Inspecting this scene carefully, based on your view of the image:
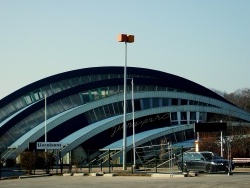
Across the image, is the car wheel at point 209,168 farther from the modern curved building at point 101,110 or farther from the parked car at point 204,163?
the modern curved building at point 101,110

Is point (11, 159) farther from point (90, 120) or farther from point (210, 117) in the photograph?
point (210, 117)

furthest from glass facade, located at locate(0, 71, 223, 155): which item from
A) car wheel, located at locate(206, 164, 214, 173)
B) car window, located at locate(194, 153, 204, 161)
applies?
car wheel, located at locate(206, 164, 214, 173)

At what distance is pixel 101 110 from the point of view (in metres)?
80.6

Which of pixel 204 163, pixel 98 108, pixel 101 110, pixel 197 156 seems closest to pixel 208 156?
pixel 197 156

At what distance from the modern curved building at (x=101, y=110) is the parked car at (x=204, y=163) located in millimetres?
30789

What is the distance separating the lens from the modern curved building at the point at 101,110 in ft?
250

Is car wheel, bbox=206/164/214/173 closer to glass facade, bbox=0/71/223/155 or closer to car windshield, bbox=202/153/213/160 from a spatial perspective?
car windshield, bbox=202/153/213/160

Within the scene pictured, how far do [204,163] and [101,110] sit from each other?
42.7m

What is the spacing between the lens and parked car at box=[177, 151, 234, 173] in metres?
38.4

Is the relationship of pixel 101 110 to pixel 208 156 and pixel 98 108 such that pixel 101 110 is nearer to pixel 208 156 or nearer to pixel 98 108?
pixel 98 108

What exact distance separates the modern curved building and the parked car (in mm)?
30789

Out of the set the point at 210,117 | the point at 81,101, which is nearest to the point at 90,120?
the point at 81,101

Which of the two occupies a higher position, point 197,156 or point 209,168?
point 197,156

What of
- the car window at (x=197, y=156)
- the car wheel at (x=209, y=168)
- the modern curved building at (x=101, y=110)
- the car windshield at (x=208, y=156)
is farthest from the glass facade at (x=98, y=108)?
the car wheel at (x=209, y=168)
